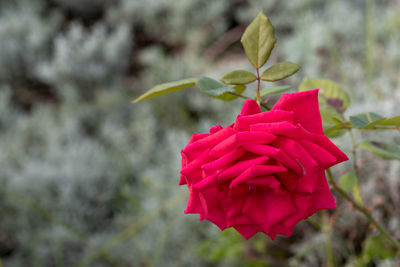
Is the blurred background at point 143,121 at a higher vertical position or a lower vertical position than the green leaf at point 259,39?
lower

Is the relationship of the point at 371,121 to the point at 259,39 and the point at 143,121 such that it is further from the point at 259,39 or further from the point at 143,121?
the point at 143,121

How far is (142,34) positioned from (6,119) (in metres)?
1.07

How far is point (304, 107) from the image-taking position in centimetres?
34

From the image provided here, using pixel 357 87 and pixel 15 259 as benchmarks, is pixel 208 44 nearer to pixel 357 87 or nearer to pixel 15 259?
pixel 357 87

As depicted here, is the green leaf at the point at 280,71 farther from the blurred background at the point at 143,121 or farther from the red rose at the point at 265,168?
the blurred background at the point at 143,121

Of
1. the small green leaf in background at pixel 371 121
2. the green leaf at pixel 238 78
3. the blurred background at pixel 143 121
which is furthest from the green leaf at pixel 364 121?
the blurred background at pixel 143 121

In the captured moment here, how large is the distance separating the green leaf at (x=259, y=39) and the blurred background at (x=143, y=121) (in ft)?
1.53

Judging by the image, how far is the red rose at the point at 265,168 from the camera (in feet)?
1.03

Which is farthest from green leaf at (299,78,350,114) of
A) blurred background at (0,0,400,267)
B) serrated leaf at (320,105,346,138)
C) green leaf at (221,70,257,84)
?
blurred background at (0,0,400,267)

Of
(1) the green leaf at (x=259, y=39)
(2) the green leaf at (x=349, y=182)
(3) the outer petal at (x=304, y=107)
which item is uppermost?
(1) the green leaf at (x=259, y=39)

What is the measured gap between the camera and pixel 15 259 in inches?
52.6

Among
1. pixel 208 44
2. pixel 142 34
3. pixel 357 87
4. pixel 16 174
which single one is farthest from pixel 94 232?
pixel 142 34

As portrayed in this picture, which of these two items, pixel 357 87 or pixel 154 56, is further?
pixel 154 56

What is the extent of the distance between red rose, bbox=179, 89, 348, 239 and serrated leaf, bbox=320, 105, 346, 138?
99 mm
